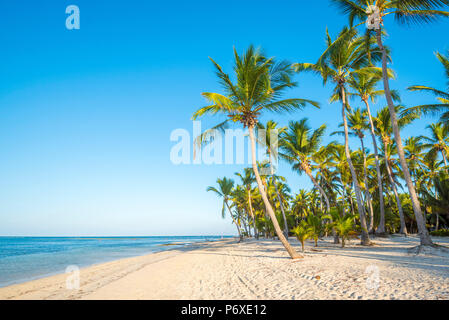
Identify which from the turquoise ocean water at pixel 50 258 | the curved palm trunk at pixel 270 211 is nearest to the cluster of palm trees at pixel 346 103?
the curved palm trunk at pixel 270 211

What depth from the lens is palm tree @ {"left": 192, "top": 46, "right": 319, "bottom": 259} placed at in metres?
9.16

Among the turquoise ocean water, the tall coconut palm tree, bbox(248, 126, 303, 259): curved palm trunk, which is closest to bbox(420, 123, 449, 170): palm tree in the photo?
the tall coconut palm tree

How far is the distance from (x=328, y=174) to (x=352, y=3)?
1697cm

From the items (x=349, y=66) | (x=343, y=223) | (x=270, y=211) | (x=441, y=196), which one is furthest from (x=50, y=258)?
(x=441, y=196)

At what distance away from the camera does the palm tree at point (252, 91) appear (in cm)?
916

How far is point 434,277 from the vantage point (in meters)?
4.56

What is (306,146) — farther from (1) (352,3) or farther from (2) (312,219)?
(1) (352,3)

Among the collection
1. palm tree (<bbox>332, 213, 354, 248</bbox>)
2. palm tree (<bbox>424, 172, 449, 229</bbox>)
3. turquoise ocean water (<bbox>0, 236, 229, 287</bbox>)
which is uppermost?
palm tree (<bbox>424, 172, 449, 229</bbox>)

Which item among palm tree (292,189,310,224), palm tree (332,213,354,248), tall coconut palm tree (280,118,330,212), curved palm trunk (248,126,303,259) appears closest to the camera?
curved palm trunk (248,126,303,259)

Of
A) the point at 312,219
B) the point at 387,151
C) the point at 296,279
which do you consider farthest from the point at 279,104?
the point at 387,151

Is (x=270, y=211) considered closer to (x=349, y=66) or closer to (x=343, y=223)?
(x=343, y=223)

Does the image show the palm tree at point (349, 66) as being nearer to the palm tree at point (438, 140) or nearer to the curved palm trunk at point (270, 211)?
the curved palm trunk at point (270, 211)

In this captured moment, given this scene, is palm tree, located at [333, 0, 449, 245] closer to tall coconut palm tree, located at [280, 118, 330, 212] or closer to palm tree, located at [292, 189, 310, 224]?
tall coconut palm tree, located at [280, 118, 330, 212]

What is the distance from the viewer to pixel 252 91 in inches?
368
